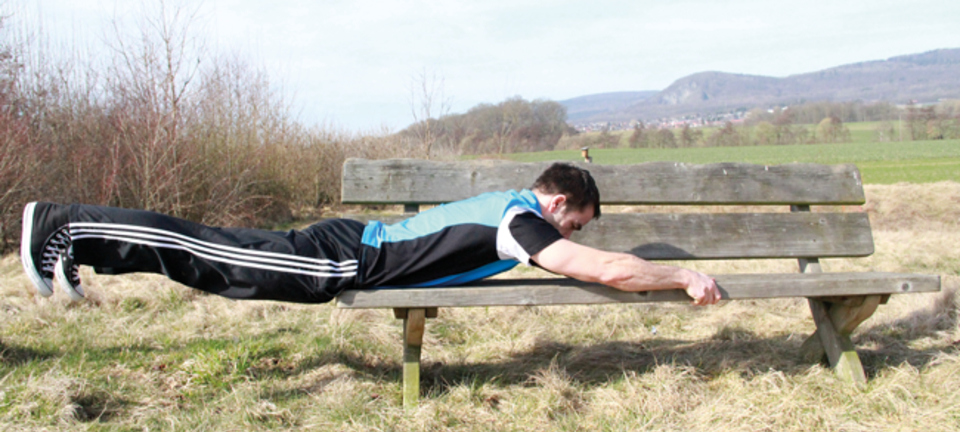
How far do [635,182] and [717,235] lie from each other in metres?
0.53

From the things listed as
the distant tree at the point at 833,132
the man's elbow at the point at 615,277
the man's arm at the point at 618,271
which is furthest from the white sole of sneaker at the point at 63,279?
the distant tree at the point at 833,132

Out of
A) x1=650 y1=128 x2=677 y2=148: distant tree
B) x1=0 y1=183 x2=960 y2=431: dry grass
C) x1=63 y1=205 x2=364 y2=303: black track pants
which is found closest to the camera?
x1=63 y1=205 x2=364 y2=303: black track pants

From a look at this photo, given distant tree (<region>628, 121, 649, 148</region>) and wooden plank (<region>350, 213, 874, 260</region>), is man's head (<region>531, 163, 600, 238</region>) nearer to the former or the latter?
wooden plank (<region>350, 213, 874, 260</region>)

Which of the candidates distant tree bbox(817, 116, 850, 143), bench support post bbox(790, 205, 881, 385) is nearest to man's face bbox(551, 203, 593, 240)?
bench support post bbox(790, 205, 881, 385)

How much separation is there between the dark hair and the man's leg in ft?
2.81

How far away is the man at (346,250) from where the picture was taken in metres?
2.30

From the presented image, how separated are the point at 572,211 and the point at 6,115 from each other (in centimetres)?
692

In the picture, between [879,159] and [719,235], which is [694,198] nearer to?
[719,235]

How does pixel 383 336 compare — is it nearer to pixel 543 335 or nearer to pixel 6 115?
pixel 543 335

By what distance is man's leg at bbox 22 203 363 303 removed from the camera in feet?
7.53

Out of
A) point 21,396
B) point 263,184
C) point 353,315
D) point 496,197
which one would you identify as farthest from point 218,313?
point 263,184

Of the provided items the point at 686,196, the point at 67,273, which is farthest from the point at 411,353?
the point at 686,196

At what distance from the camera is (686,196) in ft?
11.8

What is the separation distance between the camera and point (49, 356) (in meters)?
3.21
